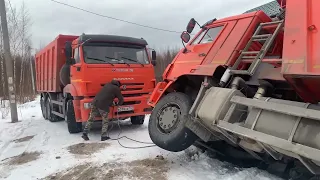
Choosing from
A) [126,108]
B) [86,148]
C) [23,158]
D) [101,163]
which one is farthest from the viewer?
[126,108]

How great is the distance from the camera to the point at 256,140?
320 centimetres

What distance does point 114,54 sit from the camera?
829 centimetres

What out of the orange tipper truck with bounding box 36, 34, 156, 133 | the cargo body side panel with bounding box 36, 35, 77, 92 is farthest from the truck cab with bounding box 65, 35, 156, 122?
the cargo body side panel with bounding box 36, 35, 77, 92

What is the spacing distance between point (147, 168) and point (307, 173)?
242 cm

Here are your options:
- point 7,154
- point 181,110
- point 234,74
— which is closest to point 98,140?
point 7,154

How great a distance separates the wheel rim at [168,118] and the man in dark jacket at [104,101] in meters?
2.64

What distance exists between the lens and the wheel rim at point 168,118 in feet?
15.5

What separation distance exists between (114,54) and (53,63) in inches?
112

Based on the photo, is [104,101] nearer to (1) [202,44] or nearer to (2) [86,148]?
(2) [86,148]

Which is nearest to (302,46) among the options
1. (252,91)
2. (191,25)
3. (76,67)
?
(252,91)

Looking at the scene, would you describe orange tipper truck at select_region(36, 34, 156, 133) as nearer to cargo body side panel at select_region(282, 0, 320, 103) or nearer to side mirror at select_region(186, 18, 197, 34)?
side mirror at select_region(186, 18, 197, 34)

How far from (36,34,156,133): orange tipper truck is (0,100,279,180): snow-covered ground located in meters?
0.87

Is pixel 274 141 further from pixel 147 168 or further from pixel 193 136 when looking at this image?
pixel 147 168

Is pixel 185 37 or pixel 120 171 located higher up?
pixel 185 37
